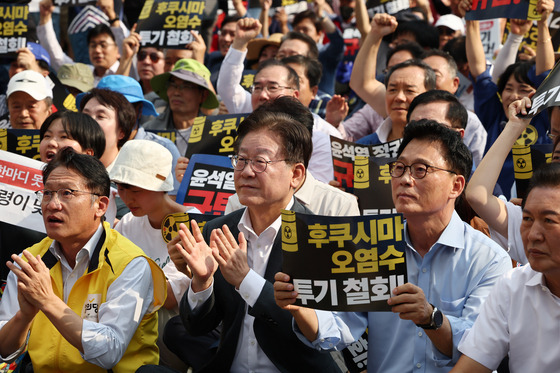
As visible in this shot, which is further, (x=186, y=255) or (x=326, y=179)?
(x=326, y=179)

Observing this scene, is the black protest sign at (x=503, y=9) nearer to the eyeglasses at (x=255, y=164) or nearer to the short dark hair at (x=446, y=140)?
the short dark hair at (x=446, y=140)

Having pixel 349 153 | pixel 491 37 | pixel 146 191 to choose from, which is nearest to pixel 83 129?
pixel 146 191

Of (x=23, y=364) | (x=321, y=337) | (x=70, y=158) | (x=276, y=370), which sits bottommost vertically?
(x=23, y=364)

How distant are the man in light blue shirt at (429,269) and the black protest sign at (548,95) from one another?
1.71 ft

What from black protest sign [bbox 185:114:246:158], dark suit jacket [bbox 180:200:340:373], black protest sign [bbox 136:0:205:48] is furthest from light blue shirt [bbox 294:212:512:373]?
black protest sign [bbox 136:0:205:48]

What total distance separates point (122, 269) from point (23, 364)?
845mm

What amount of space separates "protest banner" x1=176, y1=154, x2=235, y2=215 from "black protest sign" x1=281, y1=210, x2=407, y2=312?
6.61 feet

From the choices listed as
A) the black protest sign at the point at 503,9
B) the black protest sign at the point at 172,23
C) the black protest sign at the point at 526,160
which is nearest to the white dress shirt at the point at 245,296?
the black protest sign at the point at 526,160

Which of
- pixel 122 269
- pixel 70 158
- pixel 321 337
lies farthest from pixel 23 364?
pixel 321 337

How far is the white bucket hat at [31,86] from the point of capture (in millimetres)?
7316

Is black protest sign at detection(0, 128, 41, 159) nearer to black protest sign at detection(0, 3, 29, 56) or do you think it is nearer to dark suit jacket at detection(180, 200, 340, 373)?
black protest sign at detection(0, 3, 29, 56)

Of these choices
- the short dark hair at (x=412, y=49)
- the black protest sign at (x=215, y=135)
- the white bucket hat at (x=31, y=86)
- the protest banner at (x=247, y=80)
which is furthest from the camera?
the protest banner at (x=247, y=80)

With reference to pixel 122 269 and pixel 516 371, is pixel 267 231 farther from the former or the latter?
pixel 516 371

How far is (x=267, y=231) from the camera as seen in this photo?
13.8ft
